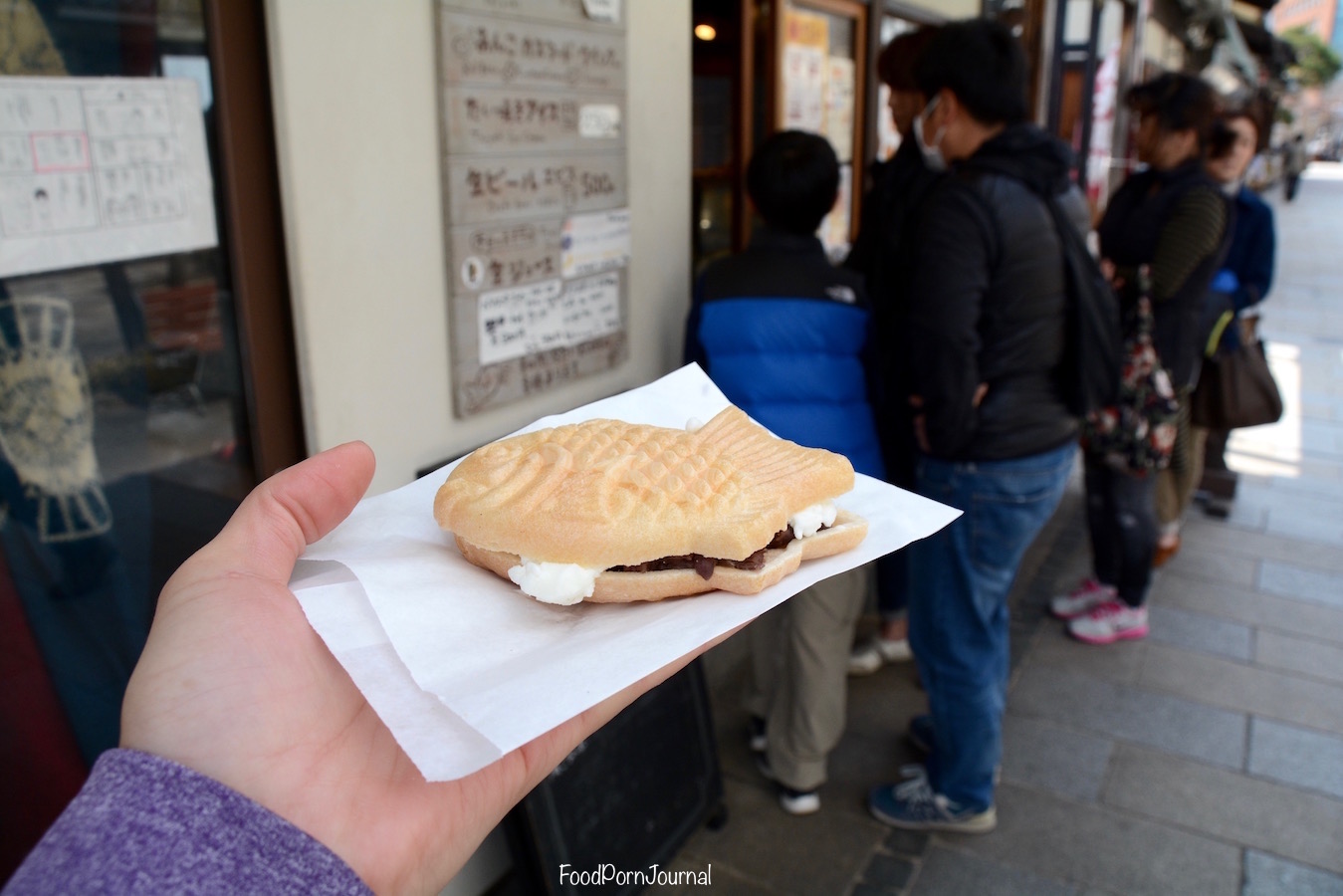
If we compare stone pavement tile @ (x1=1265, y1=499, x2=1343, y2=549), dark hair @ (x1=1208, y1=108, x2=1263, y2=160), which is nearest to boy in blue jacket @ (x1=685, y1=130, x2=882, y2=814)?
dark hair @ (x1=1208, y1=108, x2=1263, y2=160)

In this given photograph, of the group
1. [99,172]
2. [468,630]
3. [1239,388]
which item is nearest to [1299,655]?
[1239,388]

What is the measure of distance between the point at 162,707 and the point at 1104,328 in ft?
9.02

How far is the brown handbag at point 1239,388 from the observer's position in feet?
15.5

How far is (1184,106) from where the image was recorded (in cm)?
414

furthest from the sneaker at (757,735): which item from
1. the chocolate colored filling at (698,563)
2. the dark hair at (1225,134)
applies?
the dark hair at (1225,134)

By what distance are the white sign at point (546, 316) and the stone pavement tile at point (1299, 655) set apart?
3460 mm

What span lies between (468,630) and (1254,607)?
15.7ft

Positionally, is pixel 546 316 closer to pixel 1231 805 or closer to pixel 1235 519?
pixel 1231 805

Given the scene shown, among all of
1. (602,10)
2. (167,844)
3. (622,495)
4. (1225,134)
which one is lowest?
(167,844)

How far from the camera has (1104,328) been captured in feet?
9.56

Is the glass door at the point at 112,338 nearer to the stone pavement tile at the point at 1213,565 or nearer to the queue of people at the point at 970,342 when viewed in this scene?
the queue of people at the point at 970,342

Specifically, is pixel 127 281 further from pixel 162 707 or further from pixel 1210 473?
pixel 1210 473

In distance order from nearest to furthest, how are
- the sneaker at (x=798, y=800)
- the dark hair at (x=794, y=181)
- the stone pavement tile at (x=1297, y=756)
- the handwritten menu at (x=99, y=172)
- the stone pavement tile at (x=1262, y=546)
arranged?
the handwritten menu at (x=99, y=172) < the dark hair at (x=794, y=181) < the sneaker at (x=798, y=800) < the stone pavement tile at (x=1297, y=756) < the stone pavement tile at (x=1262, y=546)

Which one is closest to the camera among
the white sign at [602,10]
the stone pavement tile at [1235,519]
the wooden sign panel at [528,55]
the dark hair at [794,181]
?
the wooden sign panel at [528,55]
